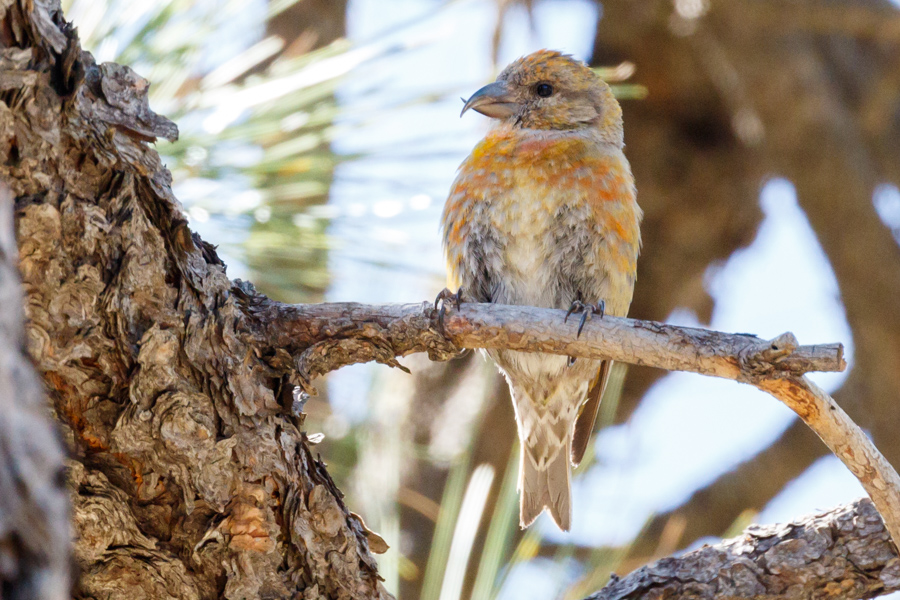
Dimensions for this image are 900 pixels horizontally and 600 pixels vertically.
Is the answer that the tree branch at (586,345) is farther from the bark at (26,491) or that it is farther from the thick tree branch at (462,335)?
the bark at (26,491)

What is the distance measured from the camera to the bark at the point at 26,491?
512 mm

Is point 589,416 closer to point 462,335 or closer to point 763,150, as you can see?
point 462,335

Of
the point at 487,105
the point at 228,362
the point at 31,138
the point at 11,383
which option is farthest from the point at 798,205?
the point at 11,383

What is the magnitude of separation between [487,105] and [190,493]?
1.98 m

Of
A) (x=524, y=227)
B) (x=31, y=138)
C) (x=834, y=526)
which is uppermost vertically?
(x=524, y=227)

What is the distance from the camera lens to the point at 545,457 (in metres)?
2.79

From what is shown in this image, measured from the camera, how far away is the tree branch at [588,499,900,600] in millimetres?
1481

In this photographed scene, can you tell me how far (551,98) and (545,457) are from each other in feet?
4.00

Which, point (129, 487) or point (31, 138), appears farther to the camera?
point (129, 487)

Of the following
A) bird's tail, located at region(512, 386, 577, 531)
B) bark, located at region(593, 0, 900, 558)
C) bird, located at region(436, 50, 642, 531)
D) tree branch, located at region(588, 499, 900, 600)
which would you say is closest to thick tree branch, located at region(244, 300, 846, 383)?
tree branch, located at region(588, 499, 900, 600)

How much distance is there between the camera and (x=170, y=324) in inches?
50.9

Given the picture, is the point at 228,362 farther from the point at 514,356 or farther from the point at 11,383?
the point at 514,356

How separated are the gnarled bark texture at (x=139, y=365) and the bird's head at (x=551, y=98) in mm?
1740

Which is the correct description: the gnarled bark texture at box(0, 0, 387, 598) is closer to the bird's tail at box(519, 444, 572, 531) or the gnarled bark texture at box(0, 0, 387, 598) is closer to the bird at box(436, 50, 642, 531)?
the bird at box(436, 50, 642, 531)
